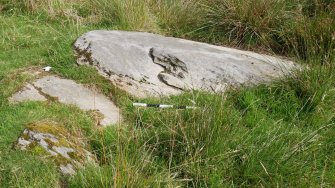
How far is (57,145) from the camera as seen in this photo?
146 inches

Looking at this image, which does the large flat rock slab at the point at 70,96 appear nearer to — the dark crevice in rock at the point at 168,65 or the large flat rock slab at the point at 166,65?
the large flat rock slab at the point at 166,65

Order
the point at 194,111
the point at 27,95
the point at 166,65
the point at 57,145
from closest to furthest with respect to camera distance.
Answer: the point at 57,145, the point at 194,111, the point at 27,95, the point at 166,65

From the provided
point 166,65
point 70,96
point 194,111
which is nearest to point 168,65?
point 166,65

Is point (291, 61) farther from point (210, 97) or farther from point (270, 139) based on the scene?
point (270, 139)

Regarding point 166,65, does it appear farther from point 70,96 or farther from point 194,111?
point 194,111

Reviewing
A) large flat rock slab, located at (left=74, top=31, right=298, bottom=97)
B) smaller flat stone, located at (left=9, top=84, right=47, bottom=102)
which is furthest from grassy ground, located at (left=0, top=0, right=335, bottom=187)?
large flat rock slab, located at (left=74, top=31, right=298, bottom=97)

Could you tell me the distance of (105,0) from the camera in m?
6.76

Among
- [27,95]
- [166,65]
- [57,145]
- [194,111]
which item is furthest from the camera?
[166,65]

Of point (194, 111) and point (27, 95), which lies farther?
point (27, 95)

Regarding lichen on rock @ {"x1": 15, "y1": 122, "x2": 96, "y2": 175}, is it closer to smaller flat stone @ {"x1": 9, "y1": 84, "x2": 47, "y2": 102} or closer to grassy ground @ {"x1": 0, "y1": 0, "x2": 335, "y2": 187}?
grassy ground @ {"x1": 0, "y1": 0, "x2": 335, "y2": 187}

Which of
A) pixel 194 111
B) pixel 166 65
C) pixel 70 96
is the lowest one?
pixel 70 96

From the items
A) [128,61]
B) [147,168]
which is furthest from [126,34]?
[147,168]

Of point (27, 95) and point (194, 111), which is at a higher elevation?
point (194, 111)

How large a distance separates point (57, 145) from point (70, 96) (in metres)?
0.97
